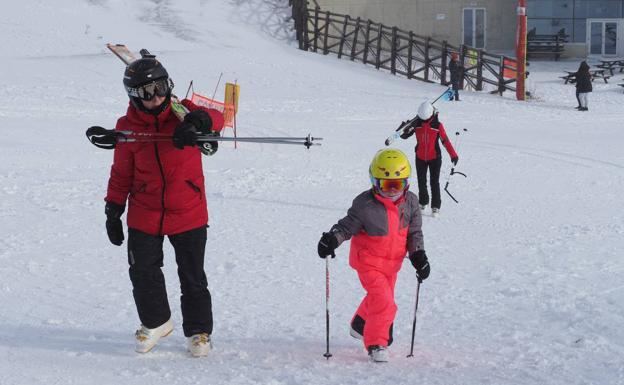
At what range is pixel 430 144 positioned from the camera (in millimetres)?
10398

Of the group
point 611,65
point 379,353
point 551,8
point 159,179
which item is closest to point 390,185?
point 379,353

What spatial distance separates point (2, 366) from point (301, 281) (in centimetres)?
277

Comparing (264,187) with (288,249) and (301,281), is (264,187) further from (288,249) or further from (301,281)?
(301,281)

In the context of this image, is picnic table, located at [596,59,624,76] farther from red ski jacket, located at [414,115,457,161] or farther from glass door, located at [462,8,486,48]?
red ski jacket, located at [414,115,457,161]

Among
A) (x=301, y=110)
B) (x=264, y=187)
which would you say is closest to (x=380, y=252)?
(x=264, y=187)

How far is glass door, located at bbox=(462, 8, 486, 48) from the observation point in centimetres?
3800

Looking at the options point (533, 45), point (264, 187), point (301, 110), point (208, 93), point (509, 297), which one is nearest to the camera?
point (509, 297)

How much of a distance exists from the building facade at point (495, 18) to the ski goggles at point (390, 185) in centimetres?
3317

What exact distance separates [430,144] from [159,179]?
5750 mm

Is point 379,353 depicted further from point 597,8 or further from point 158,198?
point 597,8

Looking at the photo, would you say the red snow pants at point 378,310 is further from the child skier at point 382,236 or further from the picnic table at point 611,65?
the picnic table at point 611,65

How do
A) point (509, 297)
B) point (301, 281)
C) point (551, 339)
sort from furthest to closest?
point (301, 281), point (509, 297), point (551, 339)

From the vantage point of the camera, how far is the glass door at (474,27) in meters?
38.0

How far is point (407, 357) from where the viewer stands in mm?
5410
